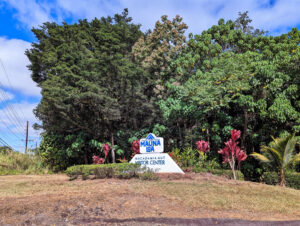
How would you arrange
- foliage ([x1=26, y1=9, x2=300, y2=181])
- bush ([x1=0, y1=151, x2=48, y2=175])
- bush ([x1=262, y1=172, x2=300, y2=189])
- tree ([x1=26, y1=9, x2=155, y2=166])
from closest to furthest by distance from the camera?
1. bush ([x1=262, y1=172, x2=300, y2=189])
2. foliage ([x1=26, y1=9, x2=300, y2=181])
3. tree ([x1=26, y1=9, x2=155, y2=166])
4. bush ([x1=0, y1=151, x2=48, y2=175])

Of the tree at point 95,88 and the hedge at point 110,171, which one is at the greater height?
the tree at point 95,88

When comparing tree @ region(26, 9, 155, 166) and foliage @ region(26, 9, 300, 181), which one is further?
tree @ region(26, 9, 155, 166)

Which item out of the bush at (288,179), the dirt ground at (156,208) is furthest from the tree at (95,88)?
the dirt ground at (156,208)

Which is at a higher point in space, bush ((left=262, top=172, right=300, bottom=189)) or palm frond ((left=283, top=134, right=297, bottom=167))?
palm frond ((left=283, top=134, right=297, bottom=167))

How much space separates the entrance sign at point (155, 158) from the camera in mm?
10750

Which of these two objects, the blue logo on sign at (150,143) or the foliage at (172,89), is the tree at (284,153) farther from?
the blue logo on sign at (150,143)

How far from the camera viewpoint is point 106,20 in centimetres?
2100

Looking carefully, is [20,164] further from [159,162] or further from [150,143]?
[159,162]

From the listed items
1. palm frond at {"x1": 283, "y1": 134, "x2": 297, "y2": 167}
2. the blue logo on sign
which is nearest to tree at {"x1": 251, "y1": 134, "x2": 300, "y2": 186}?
palm frond at {"x1": 283, "y1": 134, "x2": 297, "y2": 167}

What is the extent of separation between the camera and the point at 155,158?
1100 centimetres

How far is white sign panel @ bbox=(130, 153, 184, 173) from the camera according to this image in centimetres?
1073

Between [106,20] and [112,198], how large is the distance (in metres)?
18.1

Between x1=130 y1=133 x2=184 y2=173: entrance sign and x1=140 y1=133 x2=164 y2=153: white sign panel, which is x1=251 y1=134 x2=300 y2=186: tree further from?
x1=140 y1=133 x2=164 y2=153: white sign panel

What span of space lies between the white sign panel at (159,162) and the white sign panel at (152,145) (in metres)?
0.30
